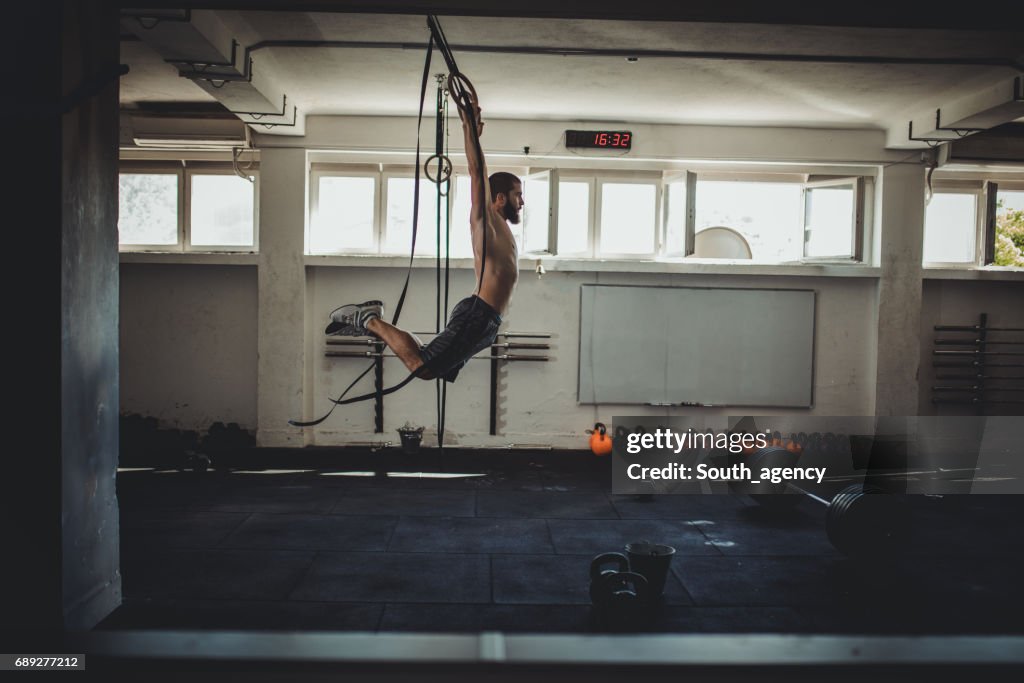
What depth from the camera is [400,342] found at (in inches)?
139

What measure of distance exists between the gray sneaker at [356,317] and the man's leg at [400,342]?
0.11 ft

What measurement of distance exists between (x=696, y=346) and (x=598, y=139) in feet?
7.25

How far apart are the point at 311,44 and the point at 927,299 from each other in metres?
6.21

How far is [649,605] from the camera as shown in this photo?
3.32 metres

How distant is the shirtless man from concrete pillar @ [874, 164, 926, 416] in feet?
16.0

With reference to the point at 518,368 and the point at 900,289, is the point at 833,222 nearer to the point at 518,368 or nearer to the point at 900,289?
the point at 900,289

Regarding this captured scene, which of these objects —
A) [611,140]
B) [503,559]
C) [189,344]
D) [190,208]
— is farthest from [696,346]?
[190,208]

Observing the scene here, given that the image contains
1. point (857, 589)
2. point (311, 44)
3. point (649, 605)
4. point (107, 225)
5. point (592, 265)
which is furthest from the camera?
point (592, 265)

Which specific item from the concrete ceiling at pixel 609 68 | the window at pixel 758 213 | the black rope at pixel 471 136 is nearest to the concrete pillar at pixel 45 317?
the black rope at pixel 471 136

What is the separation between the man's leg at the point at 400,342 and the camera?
3.51 m

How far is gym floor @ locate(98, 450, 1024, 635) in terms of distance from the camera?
10.7 feet

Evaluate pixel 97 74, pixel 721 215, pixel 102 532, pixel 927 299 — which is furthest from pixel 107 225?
pixel 927 299

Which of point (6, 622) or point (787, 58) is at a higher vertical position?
point (787, 58)

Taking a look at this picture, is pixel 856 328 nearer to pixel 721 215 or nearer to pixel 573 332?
pixel 721 215
